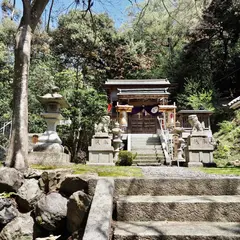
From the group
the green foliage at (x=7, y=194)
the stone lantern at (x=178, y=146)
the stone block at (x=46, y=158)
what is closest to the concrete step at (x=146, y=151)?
the stone lantern at (x=178, y=146)

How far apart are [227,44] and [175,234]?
2293cm

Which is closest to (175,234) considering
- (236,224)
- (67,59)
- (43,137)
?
(236,224)

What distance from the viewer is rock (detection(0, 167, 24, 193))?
352 centimetres

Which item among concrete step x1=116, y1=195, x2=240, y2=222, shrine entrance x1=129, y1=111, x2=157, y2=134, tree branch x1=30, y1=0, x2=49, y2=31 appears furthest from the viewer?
shrine entrance x1=129, y1=111, x2=157, y2=134

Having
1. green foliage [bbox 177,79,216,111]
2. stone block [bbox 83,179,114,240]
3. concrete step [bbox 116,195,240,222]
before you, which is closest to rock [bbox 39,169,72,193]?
stone block [bbox 83,179,114,240]

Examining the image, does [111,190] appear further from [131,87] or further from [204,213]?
[131,87]

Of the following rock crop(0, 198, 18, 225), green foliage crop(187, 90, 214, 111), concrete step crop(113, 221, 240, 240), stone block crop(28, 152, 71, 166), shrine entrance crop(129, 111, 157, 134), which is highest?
green foliage crop(187, 90, 214, 111)

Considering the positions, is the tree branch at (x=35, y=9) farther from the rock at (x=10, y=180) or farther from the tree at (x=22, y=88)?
the rock at (x=10, y=180)

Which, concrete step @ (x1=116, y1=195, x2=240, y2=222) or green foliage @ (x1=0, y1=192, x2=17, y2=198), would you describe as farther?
green foliage @ (x1=0, y1=192, x2=17, y2=198)

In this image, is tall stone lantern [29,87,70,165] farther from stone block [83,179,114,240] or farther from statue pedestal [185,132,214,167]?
statue pedestal [185,132,214,167]

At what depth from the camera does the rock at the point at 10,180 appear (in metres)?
3.52

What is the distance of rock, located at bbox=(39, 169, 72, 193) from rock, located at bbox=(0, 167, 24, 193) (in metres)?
0.32

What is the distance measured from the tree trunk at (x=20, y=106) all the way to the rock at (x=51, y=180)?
53cm

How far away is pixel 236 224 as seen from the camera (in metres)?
2.36
